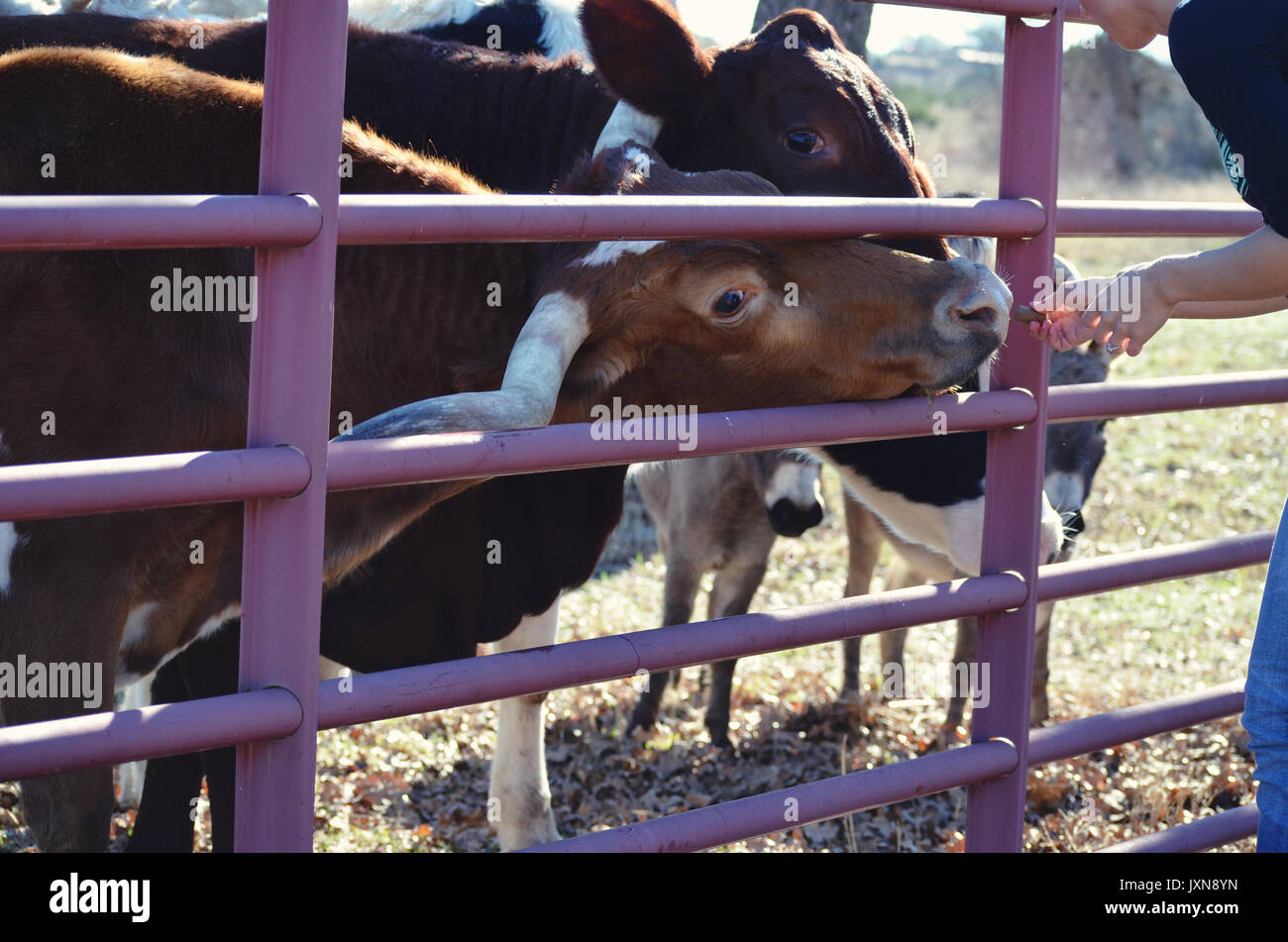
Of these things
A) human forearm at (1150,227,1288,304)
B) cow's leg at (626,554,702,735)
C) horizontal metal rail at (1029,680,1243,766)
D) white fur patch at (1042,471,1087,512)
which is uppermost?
human forearm at (1150,227,1288,304)

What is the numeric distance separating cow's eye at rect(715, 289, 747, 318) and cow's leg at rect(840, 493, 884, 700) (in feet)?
9.28

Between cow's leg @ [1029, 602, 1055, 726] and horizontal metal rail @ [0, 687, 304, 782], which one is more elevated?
horizontal metal rail @ [0, 687, 304, 782]

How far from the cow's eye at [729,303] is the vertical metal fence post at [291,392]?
3.59ft

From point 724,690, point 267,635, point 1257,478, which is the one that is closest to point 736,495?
point 724,690

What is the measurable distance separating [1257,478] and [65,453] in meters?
8.17

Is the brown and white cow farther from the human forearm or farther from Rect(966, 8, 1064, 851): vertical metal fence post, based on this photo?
the human forearm

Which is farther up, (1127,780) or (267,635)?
(267,635)

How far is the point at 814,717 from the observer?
5.56 metres

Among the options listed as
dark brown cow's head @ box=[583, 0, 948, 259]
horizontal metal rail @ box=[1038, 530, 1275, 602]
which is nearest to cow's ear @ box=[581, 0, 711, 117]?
dark brown cow's head @ box=[583, 0, 948, 259]

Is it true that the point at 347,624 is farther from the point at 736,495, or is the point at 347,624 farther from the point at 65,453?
the point at 736,495

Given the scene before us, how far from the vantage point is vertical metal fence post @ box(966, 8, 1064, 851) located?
2676 millimetres

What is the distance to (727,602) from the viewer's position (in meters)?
5.75

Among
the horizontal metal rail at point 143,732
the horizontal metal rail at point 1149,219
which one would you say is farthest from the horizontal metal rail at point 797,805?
the horizontal metal rail at point 1149,219

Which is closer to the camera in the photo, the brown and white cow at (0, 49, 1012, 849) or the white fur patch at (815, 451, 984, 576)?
the brown and white cow at (0, 49, 1012, 849)
